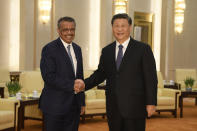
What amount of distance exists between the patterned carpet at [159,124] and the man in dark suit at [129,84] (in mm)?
3282

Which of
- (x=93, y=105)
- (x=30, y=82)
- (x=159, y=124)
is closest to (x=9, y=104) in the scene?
(x=30, y=82)

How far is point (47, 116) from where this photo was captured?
3.01 meters

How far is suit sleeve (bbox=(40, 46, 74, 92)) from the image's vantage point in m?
2.88

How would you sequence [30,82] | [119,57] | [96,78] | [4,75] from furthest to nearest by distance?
[4,75]
[30,82]
[96,78]
[119,57]

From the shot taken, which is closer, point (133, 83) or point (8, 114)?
point (133, 83)

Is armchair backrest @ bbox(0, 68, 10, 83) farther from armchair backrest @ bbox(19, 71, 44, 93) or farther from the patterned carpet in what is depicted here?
the patterned carpet

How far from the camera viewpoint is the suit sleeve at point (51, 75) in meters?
2.88

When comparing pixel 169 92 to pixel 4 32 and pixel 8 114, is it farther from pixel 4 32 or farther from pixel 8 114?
pixel 8 114

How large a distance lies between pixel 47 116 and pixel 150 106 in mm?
874

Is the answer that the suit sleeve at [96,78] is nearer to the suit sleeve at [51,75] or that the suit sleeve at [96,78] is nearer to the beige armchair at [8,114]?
the suit sleeve at [51,75]

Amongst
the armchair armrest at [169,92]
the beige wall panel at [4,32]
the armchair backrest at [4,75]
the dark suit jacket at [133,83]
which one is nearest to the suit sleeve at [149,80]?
the dark suit jacket at [133,83]

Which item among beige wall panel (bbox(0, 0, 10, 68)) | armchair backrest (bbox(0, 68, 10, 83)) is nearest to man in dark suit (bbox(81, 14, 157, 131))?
armchair backrest (bbox(0, 68, 10, 83))

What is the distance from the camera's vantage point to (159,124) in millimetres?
Answer: 6836

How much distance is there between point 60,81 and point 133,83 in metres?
0.60
